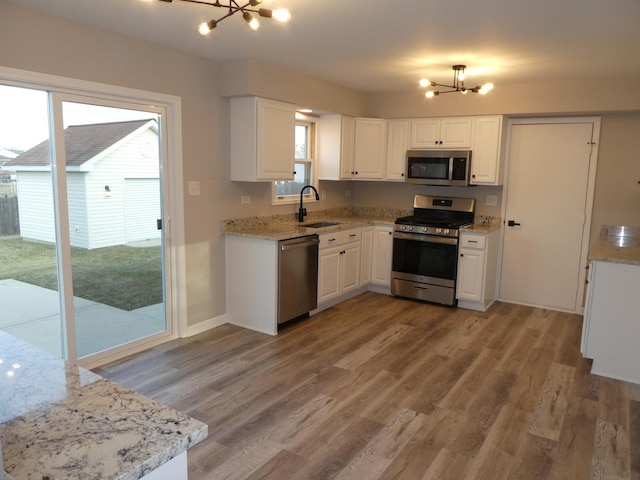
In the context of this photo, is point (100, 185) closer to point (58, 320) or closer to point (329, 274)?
point (58, 320)

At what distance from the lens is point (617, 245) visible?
13.3 ft

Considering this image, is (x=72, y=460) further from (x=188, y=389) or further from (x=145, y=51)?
(x=145, y=51)

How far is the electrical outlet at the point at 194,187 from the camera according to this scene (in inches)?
157

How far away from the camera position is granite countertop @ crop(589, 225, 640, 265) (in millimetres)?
3369

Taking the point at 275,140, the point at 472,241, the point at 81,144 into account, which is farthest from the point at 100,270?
the point at 472,241

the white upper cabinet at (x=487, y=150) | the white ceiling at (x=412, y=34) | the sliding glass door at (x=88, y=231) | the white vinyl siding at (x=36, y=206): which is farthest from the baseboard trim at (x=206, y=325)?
the white upper cabinet at (x=487, y=150)

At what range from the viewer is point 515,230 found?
5.32 meters

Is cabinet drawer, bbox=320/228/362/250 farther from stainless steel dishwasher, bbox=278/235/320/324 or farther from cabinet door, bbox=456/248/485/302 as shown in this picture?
cabinet door, bbox=456/248/485/302

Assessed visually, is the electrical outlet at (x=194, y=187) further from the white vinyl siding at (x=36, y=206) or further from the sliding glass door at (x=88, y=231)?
the white vinyl siding at (x=36, y=206)

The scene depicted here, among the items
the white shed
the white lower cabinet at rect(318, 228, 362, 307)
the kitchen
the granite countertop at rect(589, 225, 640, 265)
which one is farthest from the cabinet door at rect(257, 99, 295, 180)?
the granite countertop at rect(589, 225, 640, 265)

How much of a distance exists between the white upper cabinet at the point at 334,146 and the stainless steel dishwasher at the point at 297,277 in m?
1.27

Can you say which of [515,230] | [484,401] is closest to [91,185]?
[484,401]

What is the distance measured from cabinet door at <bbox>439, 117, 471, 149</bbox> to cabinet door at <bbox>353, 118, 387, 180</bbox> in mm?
726

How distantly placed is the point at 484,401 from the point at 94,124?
337cm
